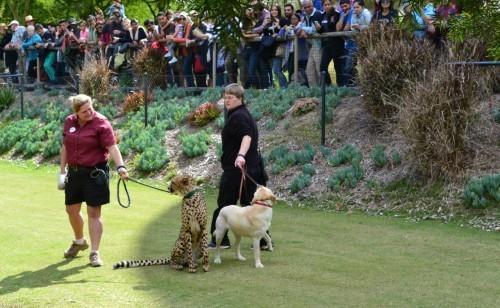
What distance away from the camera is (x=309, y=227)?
35.5 feet

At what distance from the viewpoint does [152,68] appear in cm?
2145

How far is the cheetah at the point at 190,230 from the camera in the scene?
7.77m

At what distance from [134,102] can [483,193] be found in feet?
36.7

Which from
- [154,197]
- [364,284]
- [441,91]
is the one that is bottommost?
[154,197]

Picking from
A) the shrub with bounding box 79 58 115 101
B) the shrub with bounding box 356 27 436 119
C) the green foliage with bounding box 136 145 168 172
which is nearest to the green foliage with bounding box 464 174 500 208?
the shrub with bounding box 356 27 436 119

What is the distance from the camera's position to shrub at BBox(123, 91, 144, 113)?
2014 centimetres

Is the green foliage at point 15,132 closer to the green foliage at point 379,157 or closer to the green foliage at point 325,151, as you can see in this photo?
the green foliage at point 325,151

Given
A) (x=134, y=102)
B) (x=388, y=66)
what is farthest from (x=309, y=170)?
(x=134, y=102)

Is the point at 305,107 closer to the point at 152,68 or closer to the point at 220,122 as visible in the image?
the point at 220,122

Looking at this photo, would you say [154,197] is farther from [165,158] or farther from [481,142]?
[481,142]

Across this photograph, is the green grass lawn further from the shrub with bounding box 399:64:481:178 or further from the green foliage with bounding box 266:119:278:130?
the green foliage with bounding box 266:119:278:130

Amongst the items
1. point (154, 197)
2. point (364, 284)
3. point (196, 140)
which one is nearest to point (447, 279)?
point (364, 284)

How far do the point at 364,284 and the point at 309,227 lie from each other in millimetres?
3632

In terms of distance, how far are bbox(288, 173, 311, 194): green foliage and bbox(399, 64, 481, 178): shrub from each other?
6.52ft
